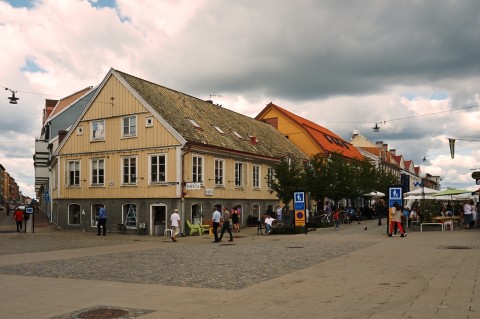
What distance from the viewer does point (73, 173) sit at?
37812 millimetres

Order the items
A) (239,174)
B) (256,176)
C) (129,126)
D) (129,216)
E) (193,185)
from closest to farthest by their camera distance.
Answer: (193,185) → (129,216) → (129,126) → (239,174) → (256,176)

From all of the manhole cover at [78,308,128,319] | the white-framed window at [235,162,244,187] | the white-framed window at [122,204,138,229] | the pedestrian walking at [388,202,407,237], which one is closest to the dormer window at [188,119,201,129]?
the white-framed window at [235,162,244,187]

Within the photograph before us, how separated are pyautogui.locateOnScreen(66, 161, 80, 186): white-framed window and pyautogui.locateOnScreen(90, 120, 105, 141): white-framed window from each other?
2533 millimetres

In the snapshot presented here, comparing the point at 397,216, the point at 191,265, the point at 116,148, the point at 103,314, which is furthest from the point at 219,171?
the point at 103,314

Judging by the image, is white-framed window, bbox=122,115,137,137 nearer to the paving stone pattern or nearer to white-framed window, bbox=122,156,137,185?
white-framed window, bbox=122,156,137,185

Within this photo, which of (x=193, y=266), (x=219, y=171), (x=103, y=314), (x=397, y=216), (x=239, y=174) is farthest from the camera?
(x=239, y=174)

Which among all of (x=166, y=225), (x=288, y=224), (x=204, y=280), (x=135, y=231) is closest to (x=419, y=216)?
(x=288, y=224)

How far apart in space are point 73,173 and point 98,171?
2.74 m

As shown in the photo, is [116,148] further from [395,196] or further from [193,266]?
[193,266]

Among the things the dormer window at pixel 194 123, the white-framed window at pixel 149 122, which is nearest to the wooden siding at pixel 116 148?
the white-framed window at pixel 149 122

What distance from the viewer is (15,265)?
52.2ft

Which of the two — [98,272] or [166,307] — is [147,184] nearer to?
[98,272]

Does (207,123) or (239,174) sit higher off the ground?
(207,123)

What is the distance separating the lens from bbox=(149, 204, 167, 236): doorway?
106ft
